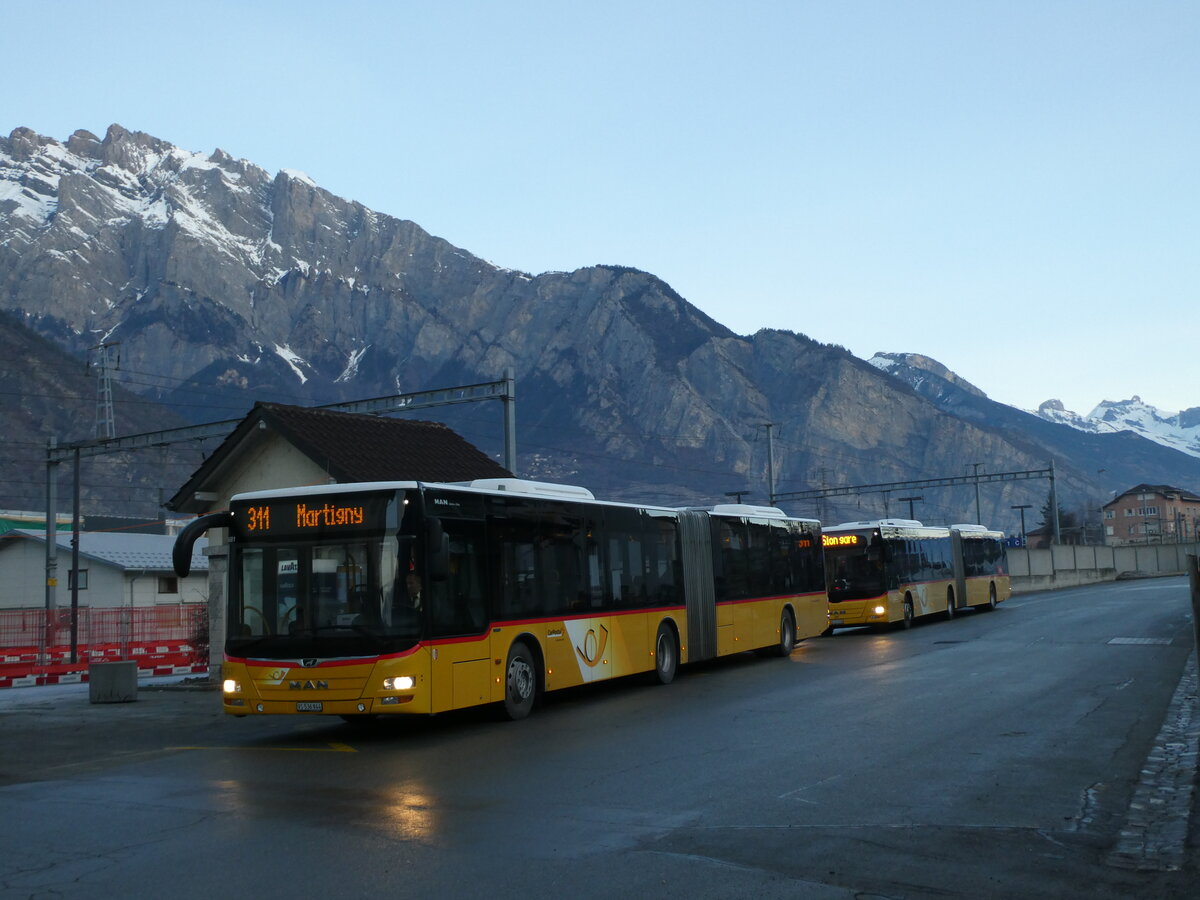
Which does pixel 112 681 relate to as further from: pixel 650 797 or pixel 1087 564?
pixel 1087 564

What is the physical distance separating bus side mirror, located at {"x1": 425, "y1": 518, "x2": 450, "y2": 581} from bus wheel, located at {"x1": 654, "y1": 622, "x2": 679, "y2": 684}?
269 inches

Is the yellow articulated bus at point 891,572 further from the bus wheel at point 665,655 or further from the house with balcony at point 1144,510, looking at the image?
the house with balcony at point 1144,510

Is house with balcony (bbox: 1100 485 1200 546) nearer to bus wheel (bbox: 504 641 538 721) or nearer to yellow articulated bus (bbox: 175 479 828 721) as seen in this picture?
yellow articulated bus (bbox: 175 479 828 721)

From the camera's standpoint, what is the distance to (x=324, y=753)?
13.0m

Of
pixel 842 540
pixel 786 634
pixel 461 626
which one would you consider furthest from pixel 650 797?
pixel 842 540

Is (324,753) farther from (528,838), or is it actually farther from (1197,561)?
(1197,561)

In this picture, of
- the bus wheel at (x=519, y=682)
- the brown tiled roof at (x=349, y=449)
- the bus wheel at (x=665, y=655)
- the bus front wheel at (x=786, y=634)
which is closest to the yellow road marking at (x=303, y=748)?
the bus wheel at (x=519, y=682)

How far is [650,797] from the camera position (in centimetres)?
942

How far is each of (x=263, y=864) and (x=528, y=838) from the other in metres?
1.67

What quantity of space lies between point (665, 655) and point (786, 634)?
19.1 feet

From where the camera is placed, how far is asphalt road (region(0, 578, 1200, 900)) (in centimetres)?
694

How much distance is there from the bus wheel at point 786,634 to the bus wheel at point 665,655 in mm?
5071

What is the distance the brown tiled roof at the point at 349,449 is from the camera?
23.6 meters

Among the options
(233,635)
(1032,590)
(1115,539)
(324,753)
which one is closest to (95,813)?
(324,753)
